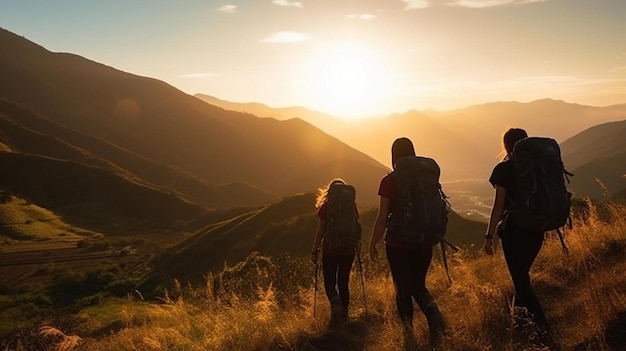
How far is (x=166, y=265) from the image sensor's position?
58781 millimetres

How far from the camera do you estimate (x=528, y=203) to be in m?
4.77

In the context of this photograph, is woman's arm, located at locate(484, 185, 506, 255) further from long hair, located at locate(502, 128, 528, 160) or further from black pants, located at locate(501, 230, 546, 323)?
long hair, located at locate(502, 128, 528, 160)

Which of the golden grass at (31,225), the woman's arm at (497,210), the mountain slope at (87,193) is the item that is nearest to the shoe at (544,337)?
the woman's arm at (497,210)

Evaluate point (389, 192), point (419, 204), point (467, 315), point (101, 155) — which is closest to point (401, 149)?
point (389, 192)

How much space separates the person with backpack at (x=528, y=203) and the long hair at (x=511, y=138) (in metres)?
0.55

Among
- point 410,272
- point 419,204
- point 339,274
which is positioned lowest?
point 339,274

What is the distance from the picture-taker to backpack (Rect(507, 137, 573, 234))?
475 centimetres

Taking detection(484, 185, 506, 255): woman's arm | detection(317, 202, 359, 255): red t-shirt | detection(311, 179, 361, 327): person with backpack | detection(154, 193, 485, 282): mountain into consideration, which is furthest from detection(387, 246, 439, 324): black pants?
detection(154, 193, 485, 282): mountain

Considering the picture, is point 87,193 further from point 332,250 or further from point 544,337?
point 544,337

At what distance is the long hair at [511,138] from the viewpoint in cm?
550

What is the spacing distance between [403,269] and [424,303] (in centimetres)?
45

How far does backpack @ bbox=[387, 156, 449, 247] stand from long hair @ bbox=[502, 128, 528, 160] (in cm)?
96

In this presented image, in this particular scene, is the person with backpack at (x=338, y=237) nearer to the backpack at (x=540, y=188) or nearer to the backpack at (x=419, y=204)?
the backpack at (x=419, y=204)

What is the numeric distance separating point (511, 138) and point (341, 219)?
2.78 meters
